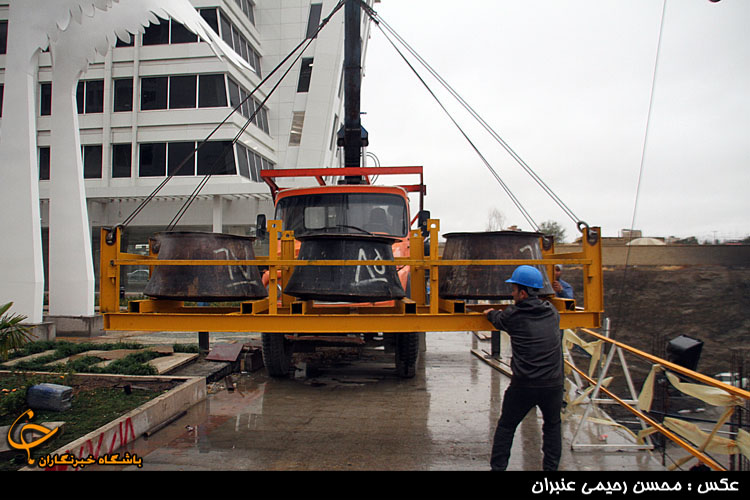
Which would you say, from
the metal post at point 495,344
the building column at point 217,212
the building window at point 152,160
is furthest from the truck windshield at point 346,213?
the building window at point 152,160

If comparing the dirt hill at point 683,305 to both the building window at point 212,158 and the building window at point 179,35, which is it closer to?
the building window at point 212,158

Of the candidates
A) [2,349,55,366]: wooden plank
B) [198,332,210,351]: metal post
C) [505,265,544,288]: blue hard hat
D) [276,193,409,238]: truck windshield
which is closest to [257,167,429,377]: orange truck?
[276,193,409,238]: truck windshield

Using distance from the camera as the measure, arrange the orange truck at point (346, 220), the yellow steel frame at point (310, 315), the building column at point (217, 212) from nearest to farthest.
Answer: the yellow steel frame at point (310, 315) → the orange truck at point (346, 220) → the building column at point (217, 212)

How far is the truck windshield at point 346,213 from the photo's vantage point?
6258 mm

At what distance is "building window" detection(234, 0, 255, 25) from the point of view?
2338 cm

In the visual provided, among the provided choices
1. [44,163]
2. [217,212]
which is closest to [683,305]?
[217,212]

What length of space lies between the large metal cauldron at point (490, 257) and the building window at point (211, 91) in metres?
18.8

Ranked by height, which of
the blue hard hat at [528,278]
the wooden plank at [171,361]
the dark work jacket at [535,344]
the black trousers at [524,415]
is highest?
the blue hard hat at [528,278]

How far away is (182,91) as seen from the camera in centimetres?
2059

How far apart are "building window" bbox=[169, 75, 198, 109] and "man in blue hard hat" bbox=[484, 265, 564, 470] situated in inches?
804

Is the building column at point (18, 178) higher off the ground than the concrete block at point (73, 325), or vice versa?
the building column at point (18, 178)

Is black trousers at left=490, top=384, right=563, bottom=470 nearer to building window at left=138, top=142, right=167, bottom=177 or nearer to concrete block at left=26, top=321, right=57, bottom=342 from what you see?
concrete block at left=26, top=321, right=57, bottom=342
